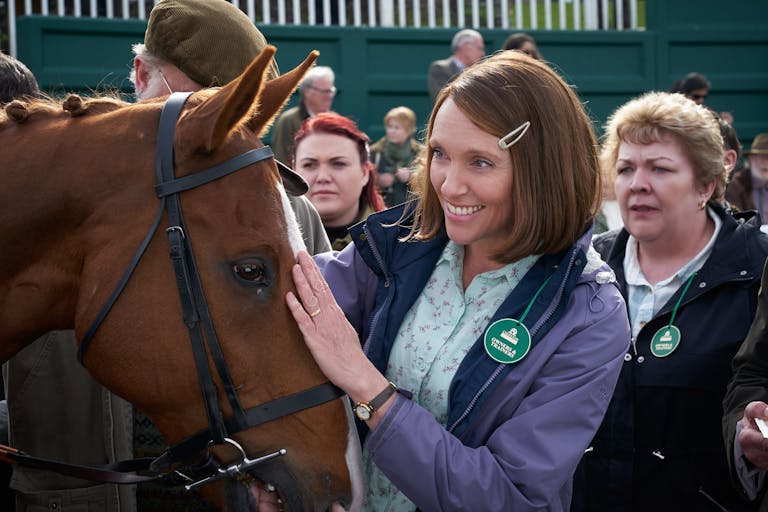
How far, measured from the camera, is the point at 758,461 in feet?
8.65

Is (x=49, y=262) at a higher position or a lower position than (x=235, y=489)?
higher

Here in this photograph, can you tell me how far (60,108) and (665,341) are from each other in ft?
6.92

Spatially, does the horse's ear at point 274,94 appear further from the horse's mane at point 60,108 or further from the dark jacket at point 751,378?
the dark jacket at point 751,378

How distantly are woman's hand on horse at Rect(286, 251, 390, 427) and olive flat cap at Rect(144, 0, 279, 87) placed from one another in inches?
40.9

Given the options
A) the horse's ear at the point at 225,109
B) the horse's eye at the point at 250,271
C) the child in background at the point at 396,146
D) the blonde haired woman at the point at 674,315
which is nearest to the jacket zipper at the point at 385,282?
the horse's eye at the point at 250,271

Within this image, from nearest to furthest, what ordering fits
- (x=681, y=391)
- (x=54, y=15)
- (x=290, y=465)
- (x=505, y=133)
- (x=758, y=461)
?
(x=290, y=465), (x=505, y=133), (x=758, y=461), (x=681, y=391), (x=54, y=15)

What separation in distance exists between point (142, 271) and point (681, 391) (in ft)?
6.26

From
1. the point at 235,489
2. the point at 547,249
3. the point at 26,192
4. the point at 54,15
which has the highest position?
the point at 54,15

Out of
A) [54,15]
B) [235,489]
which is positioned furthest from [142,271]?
[54,15]

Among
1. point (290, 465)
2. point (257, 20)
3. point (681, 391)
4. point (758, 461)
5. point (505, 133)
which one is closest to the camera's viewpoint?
point (290, 465)

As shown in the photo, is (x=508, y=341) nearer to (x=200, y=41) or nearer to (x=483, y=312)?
(x=483, y=312)

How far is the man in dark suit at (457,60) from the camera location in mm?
8797

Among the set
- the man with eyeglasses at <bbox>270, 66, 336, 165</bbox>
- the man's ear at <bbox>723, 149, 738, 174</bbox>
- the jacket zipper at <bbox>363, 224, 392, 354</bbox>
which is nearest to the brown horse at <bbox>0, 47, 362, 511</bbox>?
the jacket zipper at <bbox>363, 224, 392, 354</bbox>

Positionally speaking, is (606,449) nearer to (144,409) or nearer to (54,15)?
(144,409)
